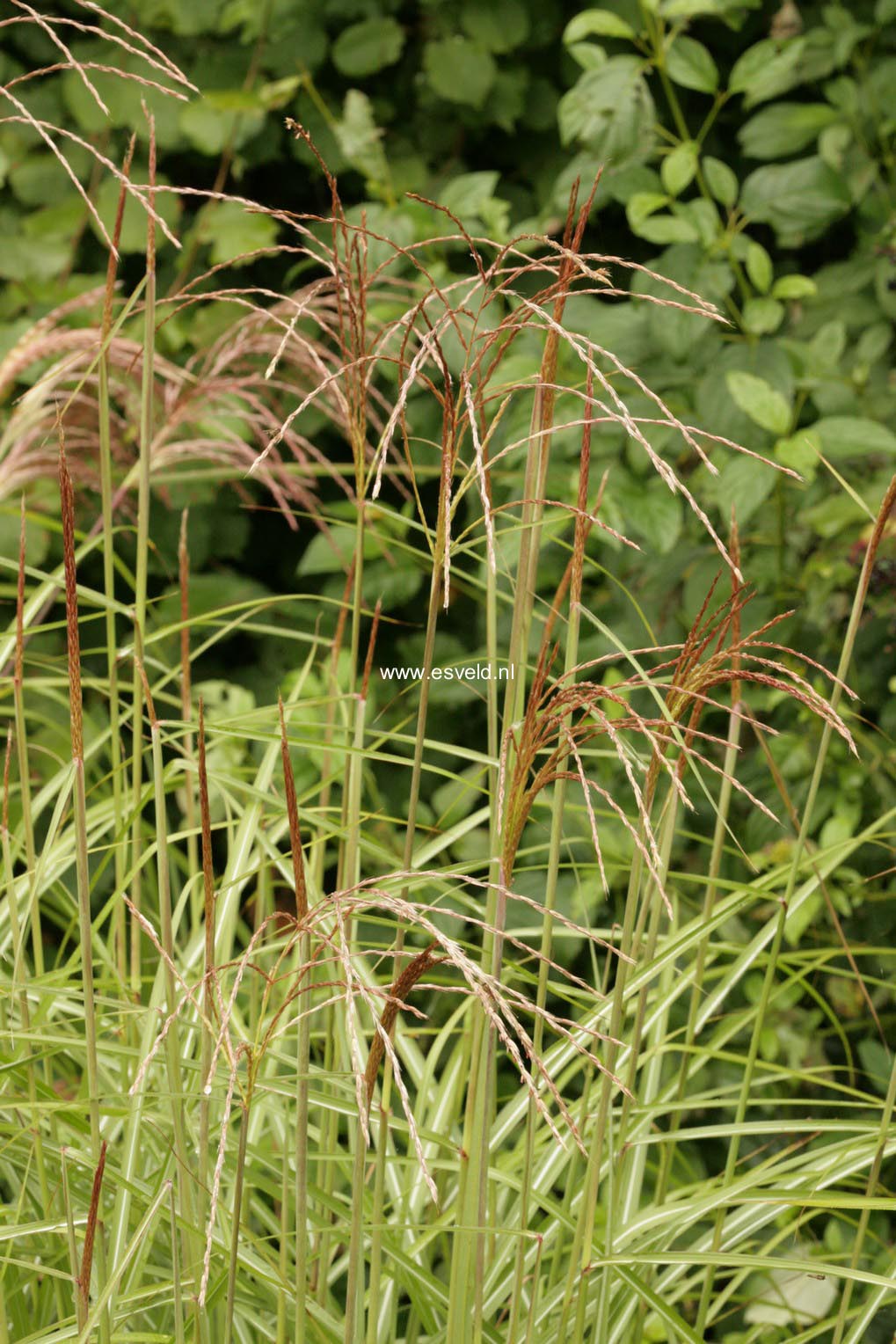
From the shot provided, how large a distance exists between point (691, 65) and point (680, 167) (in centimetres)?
12

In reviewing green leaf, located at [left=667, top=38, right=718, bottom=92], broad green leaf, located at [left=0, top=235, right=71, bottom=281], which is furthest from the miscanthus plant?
broad green leaf, located at [left=0, top=235, right=71, bottom=281]

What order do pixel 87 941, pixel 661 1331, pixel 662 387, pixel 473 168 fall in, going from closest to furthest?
pixel 87 941, pixel 661 1331, pixel 662 387, pixel 473 168

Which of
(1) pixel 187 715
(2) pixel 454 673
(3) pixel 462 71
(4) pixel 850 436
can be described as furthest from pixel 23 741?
(3) pixel 462 71

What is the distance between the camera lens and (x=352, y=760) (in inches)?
26.0

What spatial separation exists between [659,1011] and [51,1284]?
1.28 feet

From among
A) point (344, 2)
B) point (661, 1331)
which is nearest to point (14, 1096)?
point (661, 1331)

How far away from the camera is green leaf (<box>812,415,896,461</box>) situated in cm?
127

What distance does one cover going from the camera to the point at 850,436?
1.28m

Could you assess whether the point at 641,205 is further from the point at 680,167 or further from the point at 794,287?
the point at 794,287

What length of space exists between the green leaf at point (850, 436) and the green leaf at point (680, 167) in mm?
300

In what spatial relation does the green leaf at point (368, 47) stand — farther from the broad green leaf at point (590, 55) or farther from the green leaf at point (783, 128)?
the green leaf at point (783, 128)

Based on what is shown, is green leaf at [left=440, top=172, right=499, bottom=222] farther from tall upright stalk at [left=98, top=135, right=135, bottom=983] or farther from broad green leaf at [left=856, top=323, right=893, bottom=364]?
tall upright stalk at [left=98, top=135, right=135, bottom=983]

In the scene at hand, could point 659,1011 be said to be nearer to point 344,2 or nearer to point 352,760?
point 352,760

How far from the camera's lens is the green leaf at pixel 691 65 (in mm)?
1410
